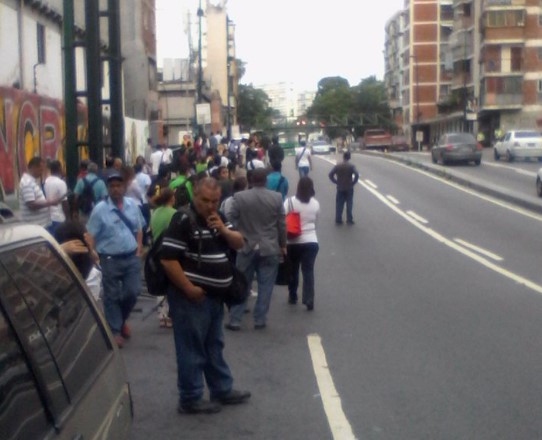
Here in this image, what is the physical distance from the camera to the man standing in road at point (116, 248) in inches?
413

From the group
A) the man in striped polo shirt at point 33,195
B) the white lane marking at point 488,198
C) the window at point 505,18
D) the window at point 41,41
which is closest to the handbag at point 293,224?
the man in striped polo shirt at point 33,195

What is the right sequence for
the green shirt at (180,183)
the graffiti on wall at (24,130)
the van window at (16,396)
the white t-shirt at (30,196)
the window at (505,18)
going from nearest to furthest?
the van window at (16,396), the white t-shirt at (30,196), the green shirt at (180,183), the graffiti on wall at (24,130), the window at (505,18)

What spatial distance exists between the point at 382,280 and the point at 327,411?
26.4ft

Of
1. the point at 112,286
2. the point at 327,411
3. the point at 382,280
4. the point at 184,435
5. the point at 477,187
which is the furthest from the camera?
the point at 477,187

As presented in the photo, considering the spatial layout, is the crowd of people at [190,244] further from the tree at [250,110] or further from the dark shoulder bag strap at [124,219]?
Answer: the tree at [250,110]

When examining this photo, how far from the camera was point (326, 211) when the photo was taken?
1141 inches

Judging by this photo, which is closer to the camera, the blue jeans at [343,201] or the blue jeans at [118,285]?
the blue jeans at [118,285]

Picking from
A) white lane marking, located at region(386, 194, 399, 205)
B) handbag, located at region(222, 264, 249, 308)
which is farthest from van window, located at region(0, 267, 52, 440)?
white lane marking, located at region(386, 194, 399, 205)

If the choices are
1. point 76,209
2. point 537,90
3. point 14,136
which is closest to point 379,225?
point 14,136

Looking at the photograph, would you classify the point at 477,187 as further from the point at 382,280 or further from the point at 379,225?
the point at 382,280

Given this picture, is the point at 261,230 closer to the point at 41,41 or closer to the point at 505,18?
the point at 41,41

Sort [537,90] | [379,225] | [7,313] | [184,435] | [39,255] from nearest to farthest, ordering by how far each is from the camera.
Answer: [7,313] → [39,255] → [184,435] → [379,225] → [537,90]

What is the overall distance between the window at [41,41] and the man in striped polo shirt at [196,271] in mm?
19094

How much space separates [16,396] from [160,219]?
829 cm
